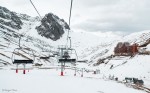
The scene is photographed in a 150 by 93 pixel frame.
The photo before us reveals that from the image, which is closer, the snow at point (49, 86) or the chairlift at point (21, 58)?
the snow at point (49, 86)

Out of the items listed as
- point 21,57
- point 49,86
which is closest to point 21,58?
point 21,57

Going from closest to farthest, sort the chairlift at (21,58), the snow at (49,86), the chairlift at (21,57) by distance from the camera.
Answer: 1. the snow at (49,86)
2. the chairlift at (21,58)
3. the chairlift at (21,57)

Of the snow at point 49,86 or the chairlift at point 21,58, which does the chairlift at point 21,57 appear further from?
the snow at point 49,86

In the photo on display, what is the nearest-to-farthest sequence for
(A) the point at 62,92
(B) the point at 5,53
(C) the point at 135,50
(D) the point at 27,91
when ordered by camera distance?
(D) the point at 27,91 → (A) the point at 62,92 → (C) the point at 135,50 → (B) the point at 5,53

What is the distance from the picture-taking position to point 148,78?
66750mm

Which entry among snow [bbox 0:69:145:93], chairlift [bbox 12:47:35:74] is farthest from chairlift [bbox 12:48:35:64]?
snow [bbox 0:69:145:93]

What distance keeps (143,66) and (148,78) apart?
29.5 ft

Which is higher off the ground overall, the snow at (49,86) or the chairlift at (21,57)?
the chairlift at (21,57)

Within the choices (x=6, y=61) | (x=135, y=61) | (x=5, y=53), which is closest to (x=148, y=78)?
(x=135, y=61)

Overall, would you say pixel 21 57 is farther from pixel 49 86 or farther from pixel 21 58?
pixel 49 86

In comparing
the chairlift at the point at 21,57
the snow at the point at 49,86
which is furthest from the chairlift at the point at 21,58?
the snow at the point at 49,86

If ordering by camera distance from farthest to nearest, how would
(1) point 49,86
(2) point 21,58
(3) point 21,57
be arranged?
(3) point 21,57 → (2) point 21,58 → (1) point 49,86

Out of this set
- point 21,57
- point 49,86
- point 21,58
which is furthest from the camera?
point 21,57

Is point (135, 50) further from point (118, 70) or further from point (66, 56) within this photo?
point (66, 56)
